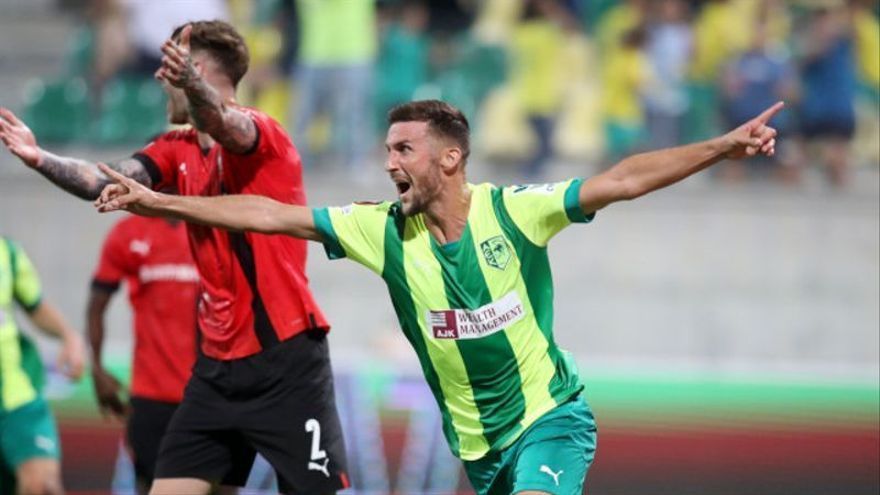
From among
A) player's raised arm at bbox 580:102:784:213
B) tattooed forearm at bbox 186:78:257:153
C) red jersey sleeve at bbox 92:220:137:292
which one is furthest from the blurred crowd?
player's raised arm at bbox 580:102:784:213

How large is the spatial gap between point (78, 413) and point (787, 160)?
6.36m

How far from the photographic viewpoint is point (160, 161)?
6934mm

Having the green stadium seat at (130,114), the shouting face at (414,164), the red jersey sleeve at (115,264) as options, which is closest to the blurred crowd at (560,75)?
the green stadium seat at (130,114)

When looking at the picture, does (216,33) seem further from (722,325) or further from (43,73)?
(43,73)

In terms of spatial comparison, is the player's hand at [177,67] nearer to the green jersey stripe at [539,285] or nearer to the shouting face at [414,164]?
the shouting face at [414,164]

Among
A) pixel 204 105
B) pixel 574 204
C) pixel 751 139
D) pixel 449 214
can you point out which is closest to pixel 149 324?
pixel 204 105

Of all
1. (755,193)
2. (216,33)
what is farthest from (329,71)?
(216,33)

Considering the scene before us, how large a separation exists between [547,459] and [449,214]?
1011 millimetres

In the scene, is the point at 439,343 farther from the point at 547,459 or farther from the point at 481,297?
the point at 547,459

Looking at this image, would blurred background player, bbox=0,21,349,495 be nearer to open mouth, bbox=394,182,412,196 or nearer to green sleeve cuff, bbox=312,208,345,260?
green sleeve cuff, bbox=312,208,345,260

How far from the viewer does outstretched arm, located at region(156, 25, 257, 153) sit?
6055mm

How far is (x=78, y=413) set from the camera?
35.9ft

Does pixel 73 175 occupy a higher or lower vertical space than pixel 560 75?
lower

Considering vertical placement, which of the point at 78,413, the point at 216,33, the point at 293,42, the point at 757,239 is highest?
the point at 293,42
